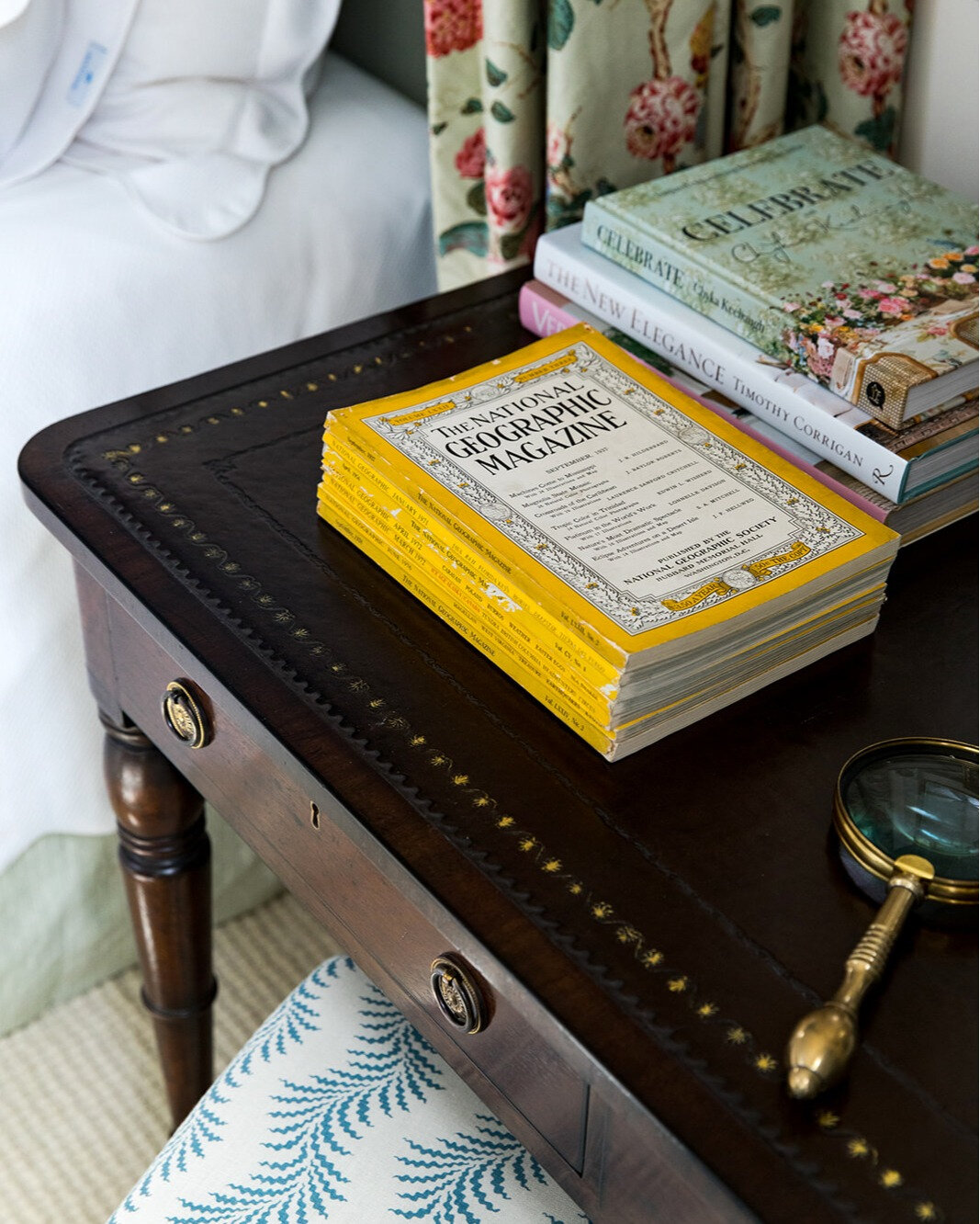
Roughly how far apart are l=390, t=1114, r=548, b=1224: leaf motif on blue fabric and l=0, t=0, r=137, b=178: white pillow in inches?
28.1

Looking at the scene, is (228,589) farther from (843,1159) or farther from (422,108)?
(422,108)

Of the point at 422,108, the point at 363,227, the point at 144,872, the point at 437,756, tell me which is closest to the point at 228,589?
the point at 437,756

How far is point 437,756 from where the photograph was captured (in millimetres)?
566

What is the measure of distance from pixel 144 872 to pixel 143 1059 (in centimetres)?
39

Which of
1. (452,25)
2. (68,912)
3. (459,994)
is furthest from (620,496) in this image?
(68,912)

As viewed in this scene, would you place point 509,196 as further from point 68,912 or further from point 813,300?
point 68,912

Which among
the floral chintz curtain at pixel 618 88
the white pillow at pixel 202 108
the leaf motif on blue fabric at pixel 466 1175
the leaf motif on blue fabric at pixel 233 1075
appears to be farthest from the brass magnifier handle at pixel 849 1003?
the white pillow at pixel 202 108

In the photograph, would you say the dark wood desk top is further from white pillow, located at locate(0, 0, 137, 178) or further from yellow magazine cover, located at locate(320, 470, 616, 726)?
white pillow, located at locate(0, 0, 137, 178)

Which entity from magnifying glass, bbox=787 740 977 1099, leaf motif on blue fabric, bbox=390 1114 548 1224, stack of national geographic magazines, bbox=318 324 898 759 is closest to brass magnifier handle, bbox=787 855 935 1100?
magnifying glass, bbox=787 740 977 1099

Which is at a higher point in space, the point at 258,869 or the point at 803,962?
the point at 803,962

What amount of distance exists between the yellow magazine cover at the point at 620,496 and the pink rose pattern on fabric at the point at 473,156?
30 centimetres

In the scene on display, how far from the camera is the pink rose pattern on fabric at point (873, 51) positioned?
847 mm

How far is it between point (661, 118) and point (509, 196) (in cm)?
12

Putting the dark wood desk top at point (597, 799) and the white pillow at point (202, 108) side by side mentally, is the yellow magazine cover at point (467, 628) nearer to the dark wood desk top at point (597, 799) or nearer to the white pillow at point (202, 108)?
the dark wood desk top at point (597, 799)
